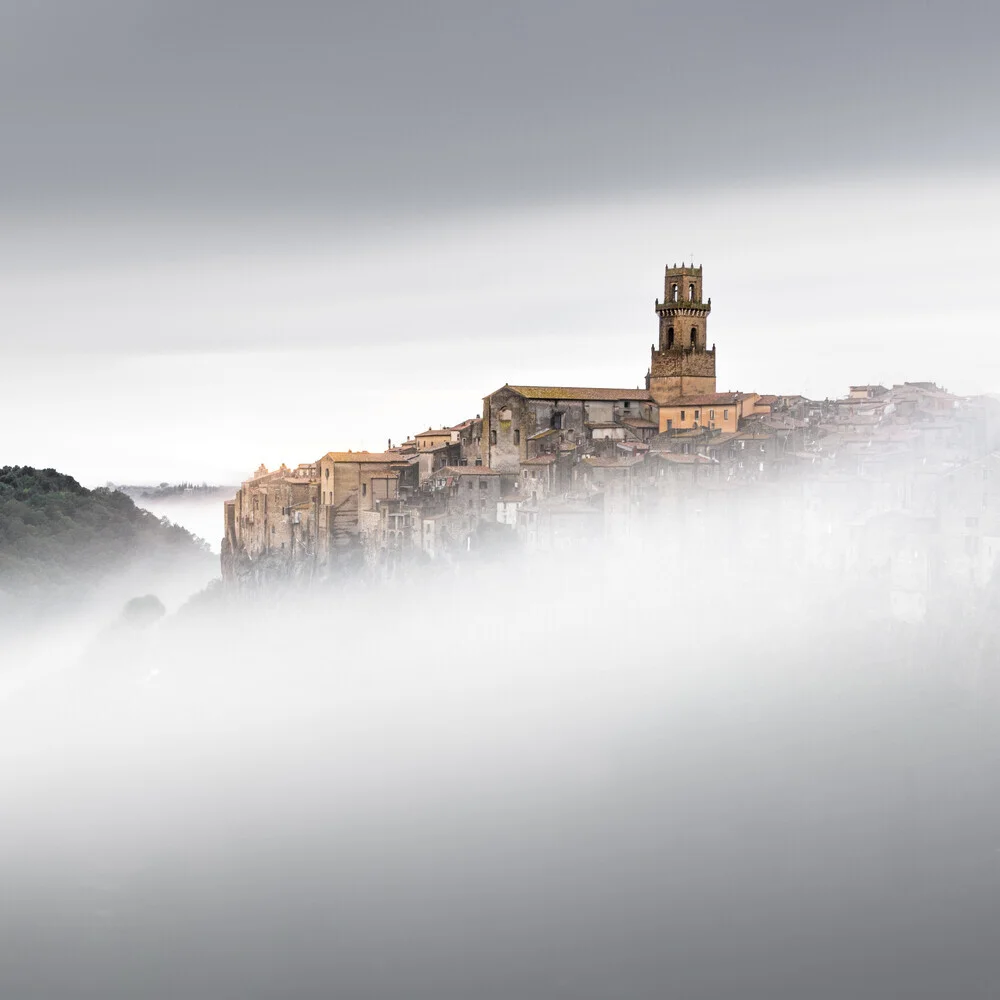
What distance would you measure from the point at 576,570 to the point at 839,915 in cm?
1560

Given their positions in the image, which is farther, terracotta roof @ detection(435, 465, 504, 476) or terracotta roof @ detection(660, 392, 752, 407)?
terracotta roof @ detection(660, 392, 752, 407)

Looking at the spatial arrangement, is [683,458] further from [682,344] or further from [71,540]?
[71,540]

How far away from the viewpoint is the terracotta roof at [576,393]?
53.0m

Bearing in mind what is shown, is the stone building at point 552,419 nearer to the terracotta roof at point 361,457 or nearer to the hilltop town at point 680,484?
the hilltop town at point 680,484

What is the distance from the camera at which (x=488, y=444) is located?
5206cm

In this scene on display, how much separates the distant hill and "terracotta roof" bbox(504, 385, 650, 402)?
30490mm

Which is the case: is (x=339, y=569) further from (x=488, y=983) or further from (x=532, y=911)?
(x=488, y=983)

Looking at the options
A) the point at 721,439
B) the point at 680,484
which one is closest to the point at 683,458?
the point at 680,484

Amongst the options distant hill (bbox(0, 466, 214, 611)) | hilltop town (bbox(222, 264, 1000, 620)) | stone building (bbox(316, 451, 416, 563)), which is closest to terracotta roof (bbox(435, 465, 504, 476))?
hilltop town (bbox(222, 264, 1000, 620))

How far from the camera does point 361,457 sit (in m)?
52.7

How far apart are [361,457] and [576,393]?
8.36 metres

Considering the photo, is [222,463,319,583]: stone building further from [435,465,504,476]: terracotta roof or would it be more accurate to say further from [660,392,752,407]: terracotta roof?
[660,392,752,407]: terracotta roof

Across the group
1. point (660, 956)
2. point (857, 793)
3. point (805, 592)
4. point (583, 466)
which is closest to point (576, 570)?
point (583, 466)

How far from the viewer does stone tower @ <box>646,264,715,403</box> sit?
57.1 metres
